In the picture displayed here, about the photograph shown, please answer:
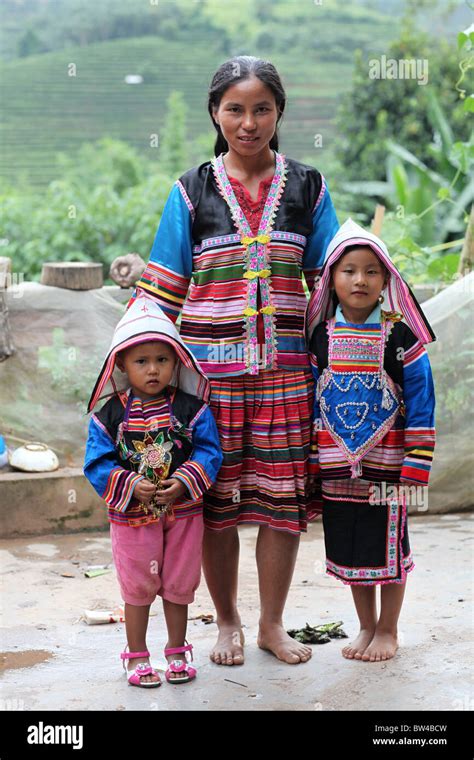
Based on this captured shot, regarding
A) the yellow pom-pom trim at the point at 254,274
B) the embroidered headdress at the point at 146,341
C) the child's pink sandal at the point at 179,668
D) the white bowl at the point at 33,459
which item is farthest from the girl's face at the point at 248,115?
the white bowl at the point at 33,459

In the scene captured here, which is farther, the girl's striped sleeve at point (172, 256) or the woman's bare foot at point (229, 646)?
the woman's bare foot at point (229, 646)

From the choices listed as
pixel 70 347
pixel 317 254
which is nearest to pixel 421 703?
pixel 317 254

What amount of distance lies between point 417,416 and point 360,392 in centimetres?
20

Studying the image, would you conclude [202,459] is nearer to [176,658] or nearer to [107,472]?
[107,472]

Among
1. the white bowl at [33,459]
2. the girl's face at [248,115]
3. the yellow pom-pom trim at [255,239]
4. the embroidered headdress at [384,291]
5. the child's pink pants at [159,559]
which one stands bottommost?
the child's pink pants at [159,559]

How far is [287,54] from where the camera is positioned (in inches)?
414

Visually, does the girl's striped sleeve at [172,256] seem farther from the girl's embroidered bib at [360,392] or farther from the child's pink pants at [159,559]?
the child's pink pants at [159,559]

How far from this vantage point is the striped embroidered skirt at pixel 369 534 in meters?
3.47

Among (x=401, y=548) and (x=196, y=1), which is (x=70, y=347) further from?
(x=196, y=1)

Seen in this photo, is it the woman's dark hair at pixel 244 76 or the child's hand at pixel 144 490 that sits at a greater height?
the woman's dark hair at pixel 244 76

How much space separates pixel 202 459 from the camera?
3.29m

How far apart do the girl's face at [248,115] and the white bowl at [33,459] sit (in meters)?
2.38

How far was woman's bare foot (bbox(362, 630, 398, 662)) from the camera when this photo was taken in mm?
3531

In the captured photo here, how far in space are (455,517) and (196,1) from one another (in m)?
7.01
